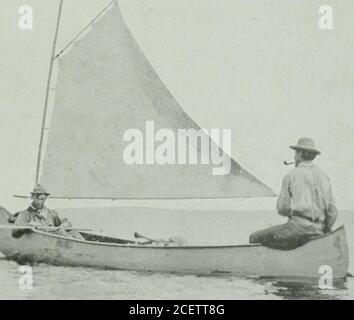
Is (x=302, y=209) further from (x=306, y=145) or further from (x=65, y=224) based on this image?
(x=65, y=224)

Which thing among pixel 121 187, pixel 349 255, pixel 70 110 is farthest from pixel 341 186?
pixel 70 110

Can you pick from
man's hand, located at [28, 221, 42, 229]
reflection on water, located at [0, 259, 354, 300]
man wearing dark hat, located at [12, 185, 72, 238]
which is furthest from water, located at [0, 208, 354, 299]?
man's hand, located at [28, 221, 42, 229]

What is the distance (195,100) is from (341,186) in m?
1.59

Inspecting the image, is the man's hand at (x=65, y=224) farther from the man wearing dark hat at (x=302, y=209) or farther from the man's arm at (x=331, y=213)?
the man's arm at (x=331, y=213)

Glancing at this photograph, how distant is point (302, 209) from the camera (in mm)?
6246

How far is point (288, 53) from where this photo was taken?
22.2ft

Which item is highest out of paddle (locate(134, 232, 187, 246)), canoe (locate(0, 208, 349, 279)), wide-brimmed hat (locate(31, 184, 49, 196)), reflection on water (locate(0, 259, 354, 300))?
wide-brimmed hat (locate(31, 184, 49, 196))

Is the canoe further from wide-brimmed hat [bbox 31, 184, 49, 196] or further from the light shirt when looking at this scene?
wide-brimmed hat [bbox 31, 184, 49, 196]

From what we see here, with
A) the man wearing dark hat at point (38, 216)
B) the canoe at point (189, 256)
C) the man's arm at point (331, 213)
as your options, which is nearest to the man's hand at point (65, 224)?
the man wearing dark hat at point (38, 216)

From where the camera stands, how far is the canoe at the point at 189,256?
6324 mm

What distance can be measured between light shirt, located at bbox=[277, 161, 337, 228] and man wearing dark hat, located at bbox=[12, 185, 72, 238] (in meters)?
2.12

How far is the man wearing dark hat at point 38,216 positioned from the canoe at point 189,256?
101mm

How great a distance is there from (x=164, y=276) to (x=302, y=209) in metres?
1.36

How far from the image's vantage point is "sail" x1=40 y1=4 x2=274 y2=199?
6.88 meters
